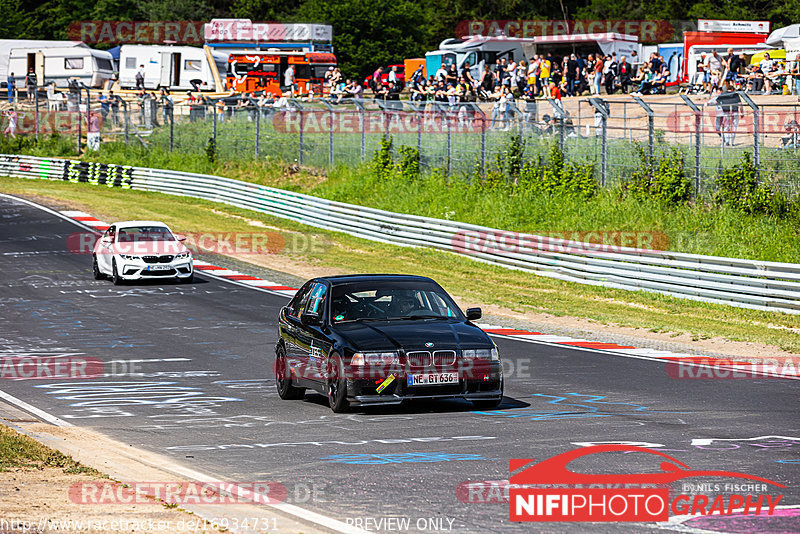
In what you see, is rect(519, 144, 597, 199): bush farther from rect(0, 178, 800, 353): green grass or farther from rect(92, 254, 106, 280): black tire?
rect(92, 254, 106, 280): black tire

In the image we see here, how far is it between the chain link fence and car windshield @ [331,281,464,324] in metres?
14.3

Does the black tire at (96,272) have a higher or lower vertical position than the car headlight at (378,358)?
lower

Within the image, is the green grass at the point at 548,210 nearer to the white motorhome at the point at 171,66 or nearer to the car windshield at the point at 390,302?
the car windshield at the point at 390,302

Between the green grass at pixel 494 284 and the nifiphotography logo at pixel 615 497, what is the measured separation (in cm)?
989

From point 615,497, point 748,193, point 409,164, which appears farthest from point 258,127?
point 615,497

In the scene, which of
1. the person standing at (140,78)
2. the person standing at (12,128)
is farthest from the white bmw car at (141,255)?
the person standing at (12,128)

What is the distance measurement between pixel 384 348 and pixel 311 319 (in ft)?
5.00

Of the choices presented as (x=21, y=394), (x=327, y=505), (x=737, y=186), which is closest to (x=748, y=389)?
(x=327, y=505)

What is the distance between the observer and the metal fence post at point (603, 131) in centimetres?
2762

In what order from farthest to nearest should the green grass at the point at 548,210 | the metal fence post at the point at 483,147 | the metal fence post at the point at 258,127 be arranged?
the metal fence post at the point at 258,127, the metal fence post at the point at 483,147, the green grass at the point at 548,210

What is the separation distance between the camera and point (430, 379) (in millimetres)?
10773

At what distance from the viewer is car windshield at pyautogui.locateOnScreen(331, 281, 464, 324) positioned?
38.7 ft

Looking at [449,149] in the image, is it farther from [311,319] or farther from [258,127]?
[311,319]

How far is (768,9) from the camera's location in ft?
236
